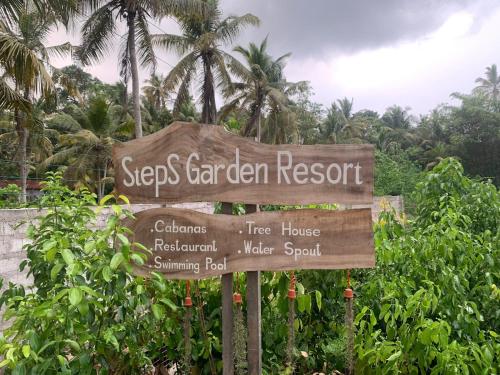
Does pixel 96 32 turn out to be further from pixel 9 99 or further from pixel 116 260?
pixel 116 260

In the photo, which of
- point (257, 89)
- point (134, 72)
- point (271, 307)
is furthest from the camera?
point (257, 89)

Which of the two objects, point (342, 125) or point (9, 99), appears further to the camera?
point (342, 125)

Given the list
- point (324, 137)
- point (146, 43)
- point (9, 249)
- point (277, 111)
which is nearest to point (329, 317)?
point (9, 249)

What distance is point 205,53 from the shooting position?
18.0 m

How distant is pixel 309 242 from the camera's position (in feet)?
7.18

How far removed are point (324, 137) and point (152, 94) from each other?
13.1m

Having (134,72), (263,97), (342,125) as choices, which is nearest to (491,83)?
(342,125)

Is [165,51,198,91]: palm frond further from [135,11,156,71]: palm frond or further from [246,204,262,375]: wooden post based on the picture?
[246,204,262,375]: wooden post

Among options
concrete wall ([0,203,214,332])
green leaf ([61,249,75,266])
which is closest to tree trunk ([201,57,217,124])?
concrete wall ([0,203,214,332])

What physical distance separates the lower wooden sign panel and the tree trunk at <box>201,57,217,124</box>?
1617 cm

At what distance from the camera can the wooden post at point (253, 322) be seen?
2283 millimetres

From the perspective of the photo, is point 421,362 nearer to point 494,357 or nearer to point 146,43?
Result: point 494,357

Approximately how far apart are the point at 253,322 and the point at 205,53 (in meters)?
16.8

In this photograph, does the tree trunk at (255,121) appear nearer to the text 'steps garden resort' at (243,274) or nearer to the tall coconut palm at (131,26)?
the tall coconut palm at (131,26)
